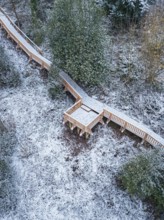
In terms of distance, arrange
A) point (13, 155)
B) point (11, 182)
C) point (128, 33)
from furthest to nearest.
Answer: point (128, 33), point (13, 155), point (11, 182)

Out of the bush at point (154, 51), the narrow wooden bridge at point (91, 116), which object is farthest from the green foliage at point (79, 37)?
the bush at point (154, 51)

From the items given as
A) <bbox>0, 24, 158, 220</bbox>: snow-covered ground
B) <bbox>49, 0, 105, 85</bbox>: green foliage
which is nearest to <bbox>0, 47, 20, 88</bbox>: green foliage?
<bbox>0, 24, 158, 220</bbox>: snow-covered ground

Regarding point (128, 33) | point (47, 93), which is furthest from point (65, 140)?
point (128, 33)

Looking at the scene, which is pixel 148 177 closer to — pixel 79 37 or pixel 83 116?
pixel 83 116

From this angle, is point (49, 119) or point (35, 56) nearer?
point (49, 119)

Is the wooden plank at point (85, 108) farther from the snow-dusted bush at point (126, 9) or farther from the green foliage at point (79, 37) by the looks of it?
the snow-dusted bush at point (126, 9)

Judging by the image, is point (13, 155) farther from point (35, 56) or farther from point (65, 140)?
point (35, 56)
